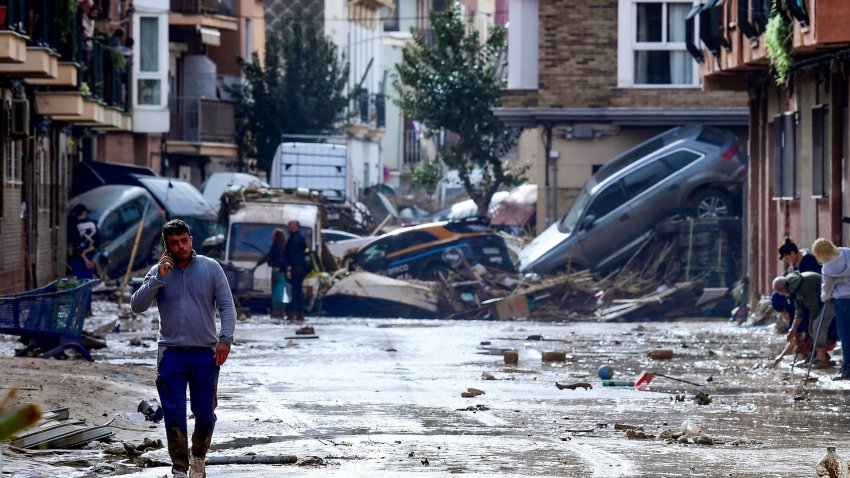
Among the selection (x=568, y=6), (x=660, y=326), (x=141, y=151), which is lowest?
(x=660, y=326)

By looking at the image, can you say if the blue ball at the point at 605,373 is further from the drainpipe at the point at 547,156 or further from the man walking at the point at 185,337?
the drainpipe at the point at 547,156

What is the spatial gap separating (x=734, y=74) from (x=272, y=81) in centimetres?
3547

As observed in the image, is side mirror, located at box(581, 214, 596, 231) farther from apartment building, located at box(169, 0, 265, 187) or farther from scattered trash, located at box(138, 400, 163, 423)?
apartment building, located at box(169, 0, 265, 187)

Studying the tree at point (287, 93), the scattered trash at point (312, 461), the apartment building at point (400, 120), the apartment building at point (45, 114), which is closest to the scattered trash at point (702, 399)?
the scattered trash at point (312, 461)

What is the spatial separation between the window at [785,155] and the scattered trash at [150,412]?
48.3 feet

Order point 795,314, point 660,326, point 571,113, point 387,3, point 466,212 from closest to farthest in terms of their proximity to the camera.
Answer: point 795,314 < point 660,326 < point 571,113 < point 466,212 < point 387,3

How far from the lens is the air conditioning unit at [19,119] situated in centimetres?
2773

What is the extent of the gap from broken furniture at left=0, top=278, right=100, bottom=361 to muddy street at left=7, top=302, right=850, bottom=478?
19.5 inches

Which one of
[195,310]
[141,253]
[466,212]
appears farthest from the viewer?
[466,212]

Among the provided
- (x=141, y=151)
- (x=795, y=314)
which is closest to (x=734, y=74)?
(x=795, y=314)

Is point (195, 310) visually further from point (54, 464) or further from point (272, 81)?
point (272, 81)

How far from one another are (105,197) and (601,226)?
1141 cm

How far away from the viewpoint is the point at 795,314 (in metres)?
18.1

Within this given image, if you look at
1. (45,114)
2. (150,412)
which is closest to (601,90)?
(45,114)
